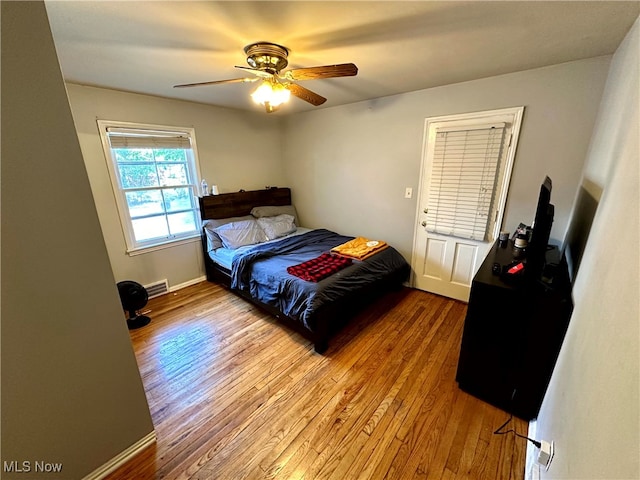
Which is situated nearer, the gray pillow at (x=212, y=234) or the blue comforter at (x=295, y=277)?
the blue comforter at (x=295, y=277)

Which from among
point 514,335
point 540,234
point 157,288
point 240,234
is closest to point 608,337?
point 540,234

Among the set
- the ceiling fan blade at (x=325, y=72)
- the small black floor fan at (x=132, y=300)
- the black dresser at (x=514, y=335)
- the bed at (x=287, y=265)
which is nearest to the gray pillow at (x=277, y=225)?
the bed at (x=287, y=265)

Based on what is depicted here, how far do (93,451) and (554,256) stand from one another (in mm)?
3284

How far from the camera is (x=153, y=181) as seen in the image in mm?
3102

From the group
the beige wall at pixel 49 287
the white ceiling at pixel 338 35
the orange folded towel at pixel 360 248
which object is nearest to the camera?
the beige wall at pixel 49 287

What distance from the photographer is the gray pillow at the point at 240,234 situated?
3.31 metres

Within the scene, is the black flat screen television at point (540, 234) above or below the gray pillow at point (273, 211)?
above

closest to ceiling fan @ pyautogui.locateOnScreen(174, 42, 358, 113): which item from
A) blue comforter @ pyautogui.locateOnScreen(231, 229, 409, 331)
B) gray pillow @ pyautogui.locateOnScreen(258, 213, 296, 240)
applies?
blue comforter @ pyautogui.locateOnScreen(231, 229, 409, 331)

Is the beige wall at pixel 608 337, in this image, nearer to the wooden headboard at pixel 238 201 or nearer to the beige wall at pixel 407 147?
the beige wall at pixel 407 147

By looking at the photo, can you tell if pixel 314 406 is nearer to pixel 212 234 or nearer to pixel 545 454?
pixel 545 454

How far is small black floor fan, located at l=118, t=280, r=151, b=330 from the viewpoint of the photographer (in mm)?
2547

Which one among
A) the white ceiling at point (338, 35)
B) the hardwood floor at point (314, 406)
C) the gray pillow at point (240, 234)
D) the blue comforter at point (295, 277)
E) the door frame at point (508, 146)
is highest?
the white ceiling at point (338, 35)

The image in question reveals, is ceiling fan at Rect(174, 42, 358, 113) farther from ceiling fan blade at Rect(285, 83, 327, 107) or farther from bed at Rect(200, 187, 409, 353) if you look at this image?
bed at Rect(200, 187, 409, 353)

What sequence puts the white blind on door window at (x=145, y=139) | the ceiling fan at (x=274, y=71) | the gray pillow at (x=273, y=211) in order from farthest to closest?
the gray pillow at (x=273, y=211) → the white blind on door window at (x=145, y=139) → the ceiling fan at (x=274, y=71)
